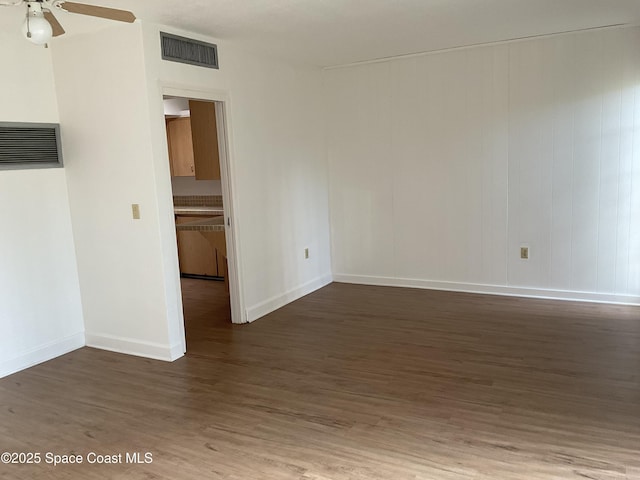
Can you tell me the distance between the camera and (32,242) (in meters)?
3.96

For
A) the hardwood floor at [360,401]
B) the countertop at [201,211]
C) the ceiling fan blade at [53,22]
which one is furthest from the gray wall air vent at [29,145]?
the countertop at [201,211]

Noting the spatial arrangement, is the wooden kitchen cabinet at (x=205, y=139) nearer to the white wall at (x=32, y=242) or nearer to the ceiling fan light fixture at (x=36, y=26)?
the white wall at (x=32, y=242)

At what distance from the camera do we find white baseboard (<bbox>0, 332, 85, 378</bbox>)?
151 inches

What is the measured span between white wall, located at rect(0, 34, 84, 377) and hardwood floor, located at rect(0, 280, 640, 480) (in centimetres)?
22

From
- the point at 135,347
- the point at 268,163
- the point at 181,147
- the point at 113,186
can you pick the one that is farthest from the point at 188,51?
the point at 181,147

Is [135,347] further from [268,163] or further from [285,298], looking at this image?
[268,163]

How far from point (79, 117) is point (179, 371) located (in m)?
1.98

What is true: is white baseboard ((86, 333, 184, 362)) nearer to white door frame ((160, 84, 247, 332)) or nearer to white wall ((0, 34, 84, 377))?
white wall ((0, 34, 84, 377))

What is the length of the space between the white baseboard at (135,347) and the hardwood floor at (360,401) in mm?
80

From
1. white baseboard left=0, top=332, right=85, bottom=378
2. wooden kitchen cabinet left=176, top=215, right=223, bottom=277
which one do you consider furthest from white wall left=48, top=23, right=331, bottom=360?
wooden kitchen cabinet left=176, top=215, right=223, bottom=277

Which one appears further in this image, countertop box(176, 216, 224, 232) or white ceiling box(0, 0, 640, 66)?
countertop box(176, 216, 224, 232)

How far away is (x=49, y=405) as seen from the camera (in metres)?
3.32

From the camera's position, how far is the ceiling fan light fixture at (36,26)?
2133mm

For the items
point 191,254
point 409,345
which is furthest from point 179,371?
point 191,254
